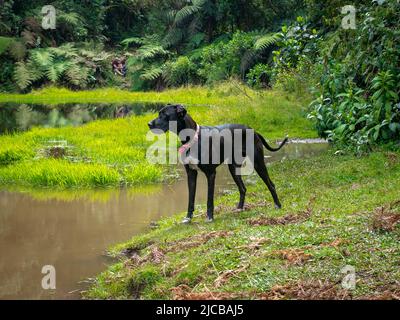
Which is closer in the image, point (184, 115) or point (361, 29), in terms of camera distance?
point (184, 115)

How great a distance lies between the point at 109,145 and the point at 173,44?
1858 cm

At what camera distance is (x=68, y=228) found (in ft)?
27.0

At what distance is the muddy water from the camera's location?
631 centimetres

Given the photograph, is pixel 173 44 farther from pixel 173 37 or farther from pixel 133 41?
pixel 133 41

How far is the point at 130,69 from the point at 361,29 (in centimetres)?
2039

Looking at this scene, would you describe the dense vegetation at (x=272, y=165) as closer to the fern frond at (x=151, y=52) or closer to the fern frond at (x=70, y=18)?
the fern frond at (x=151, y=52)

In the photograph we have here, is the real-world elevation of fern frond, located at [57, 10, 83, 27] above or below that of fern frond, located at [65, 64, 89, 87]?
above

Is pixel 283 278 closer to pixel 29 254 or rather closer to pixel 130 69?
pixel 29 254

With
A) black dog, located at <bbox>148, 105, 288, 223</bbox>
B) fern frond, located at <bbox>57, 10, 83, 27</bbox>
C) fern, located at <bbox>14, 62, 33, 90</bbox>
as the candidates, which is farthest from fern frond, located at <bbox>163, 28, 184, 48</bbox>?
black dog, located at <bbox>148, 105, 288, 223</bbox>

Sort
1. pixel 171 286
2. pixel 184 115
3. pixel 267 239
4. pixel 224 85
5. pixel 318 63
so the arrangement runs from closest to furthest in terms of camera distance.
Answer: pixel 171 286, pixel 267 239, pixel 184 115, pixel 318 63, pixel 224 85

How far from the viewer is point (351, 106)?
35.5 feet

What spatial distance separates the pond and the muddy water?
7.65 m

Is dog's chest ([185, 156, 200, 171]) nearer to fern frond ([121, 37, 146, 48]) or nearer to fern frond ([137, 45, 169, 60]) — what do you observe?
fern frond ([137, 45, 169, 60])

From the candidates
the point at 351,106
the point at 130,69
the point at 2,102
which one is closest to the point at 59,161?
the point at 351,106
